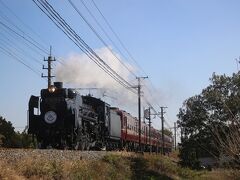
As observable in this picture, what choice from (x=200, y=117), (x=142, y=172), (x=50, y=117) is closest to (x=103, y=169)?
(x=50, y=117)

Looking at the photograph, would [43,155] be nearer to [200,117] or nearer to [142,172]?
[142,172]

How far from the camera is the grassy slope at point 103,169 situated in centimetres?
1555

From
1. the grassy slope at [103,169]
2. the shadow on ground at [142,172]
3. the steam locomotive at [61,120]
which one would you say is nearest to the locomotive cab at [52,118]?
the steam locomotive at [61,120]

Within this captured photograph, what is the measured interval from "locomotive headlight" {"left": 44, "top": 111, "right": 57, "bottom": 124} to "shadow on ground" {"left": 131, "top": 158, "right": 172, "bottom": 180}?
17.2ft

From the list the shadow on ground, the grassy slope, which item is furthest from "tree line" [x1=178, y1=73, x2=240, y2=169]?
the shadow on ground

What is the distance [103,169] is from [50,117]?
5.32 m

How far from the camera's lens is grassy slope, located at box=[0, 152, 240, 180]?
51.0 feet

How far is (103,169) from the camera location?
22438mm

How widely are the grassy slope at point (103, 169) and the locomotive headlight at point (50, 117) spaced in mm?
3477

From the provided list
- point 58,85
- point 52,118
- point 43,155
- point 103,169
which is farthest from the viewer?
point 58,85

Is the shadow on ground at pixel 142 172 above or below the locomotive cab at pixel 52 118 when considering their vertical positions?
below

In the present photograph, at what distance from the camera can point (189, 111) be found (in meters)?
60.3

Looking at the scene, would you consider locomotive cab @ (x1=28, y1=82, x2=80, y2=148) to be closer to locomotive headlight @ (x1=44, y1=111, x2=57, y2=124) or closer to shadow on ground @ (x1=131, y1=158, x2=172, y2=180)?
locomotive headlight @ (x1=44, y1=111, x2=57, y2=124)

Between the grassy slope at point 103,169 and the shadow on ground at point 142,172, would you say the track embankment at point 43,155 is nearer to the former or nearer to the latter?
the grassy slope at point 103,169
